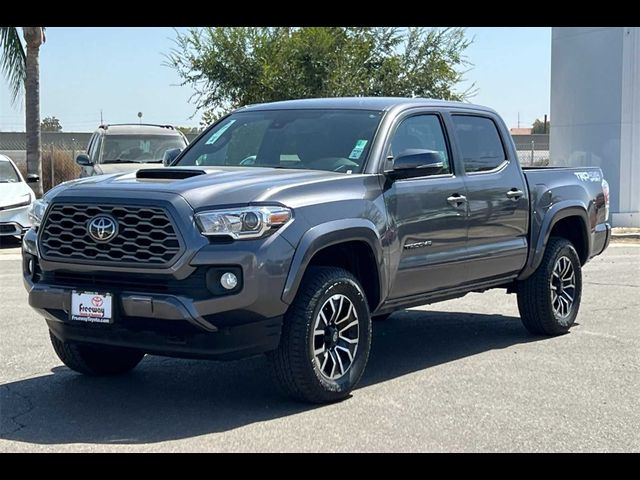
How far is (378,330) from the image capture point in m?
8.59

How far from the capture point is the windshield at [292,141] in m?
6.54

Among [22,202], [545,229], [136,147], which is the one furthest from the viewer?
[136,147]

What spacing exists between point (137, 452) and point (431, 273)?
2.73 m

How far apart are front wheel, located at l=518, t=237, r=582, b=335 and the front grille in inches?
155

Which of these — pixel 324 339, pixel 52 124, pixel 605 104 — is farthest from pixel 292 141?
pixel 52 124

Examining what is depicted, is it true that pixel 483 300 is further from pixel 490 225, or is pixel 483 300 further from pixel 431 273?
pixel 431 273

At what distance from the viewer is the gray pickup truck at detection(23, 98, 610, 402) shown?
17.5 feet

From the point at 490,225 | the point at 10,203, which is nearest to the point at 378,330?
the point at 490,225

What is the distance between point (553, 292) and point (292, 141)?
2938 mm

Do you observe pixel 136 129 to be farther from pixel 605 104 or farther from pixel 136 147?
pixel 605 104

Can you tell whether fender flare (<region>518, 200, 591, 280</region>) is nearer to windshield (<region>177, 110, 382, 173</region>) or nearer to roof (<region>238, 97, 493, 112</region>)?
roof (<region>238, 97, 493, 112</region>)

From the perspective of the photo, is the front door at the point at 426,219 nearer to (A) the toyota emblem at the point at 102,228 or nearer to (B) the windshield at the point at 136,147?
(A) the toyota emblem at the point at 102,228

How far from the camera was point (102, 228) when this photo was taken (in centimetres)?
548

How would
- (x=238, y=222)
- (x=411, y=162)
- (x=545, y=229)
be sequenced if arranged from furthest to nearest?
(x=545, y=229), (x=411, y=162), (x=238, y=222)
